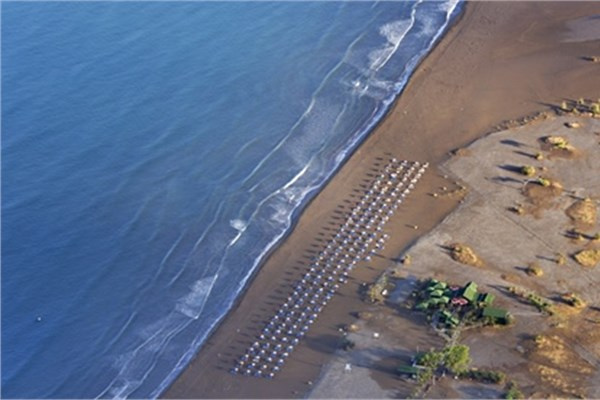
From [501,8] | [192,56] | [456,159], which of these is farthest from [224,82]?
[501,8]

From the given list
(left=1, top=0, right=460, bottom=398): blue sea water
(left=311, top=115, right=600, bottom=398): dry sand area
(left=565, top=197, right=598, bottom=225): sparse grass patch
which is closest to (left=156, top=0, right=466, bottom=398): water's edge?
(left=1, top=0, right=460, bottom=398): blue sea water

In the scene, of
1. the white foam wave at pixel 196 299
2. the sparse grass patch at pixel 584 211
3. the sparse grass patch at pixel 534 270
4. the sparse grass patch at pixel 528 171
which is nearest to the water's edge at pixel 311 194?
the white foam wave at pixel 196 299

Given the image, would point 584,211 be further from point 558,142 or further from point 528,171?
point 558,142

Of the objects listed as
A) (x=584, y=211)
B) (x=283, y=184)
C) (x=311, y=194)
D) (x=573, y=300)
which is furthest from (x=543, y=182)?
(x=283, y=184)

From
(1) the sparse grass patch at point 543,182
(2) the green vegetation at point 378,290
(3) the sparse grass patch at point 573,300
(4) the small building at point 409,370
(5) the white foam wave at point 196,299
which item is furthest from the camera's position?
(1) the sparse grass patch at point 543,182

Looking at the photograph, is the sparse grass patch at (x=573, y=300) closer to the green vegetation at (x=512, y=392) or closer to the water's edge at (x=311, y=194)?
the green vegetation at (x=512, y=392)

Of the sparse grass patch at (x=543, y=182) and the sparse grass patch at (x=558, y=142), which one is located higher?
the sparse grass patch at (x=558, y=142)
